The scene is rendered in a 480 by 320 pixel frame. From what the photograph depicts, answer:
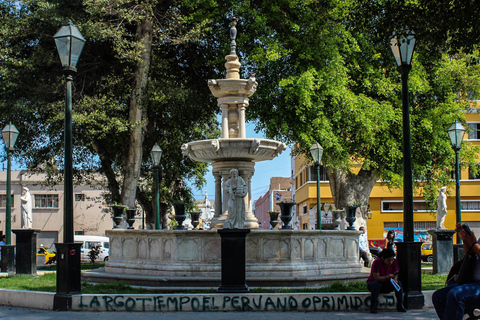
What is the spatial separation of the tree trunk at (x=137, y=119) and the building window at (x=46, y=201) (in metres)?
28.4

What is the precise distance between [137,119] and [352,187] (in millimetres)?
9547

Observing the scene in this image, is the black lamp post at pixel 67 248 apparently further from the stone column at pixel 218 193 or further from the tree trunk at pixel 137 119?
the tree trunk at pixel 137 119

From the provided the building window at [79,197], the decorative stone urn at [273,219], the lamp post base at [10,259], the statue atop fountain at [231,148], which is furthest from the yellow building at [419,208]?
the lamp post base at [10,259]

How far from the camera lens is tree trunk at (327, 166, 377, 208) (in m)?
25.4

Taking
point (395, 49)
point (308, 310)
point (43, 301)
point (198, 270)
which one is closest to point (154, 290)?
point (198, 270)

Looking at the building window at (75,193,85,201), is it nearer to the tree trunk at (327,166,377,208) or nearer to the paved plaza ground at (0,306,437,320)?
the tree trunk at (327,166,377,208)

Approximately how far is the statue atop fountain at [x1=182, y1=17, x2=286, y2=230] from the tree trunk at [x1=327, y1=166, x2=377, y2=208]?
1015 centimetres

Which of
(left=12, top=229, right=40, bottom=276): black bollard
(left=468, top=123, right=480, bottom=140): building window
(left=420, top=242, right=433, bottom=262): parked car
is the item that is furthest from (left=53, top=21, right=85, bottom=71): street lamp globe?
(left=468, top=123, right=480, bottom=140): building window

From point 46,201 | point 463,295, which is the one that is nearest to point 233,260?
point 463,295

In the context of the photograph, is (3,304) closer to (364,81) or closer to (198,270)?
(198,270)

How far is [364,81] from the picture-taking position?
23531 mm

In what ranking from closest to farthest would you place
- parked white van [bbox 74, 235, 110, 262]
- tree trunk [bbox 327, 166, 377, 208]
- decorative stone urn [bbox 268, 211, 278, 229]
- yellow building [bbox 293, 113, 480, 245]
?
decorative stone urn [bbox 268, 211, 278, 229] → tree trunk [bbox 327, 166, 377, 208] → parked white van [bbox 74, 235, 110, 262] → yellow building [bbox 293, 113, 480, 245]

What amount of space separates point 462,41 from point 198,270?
23.3 feet

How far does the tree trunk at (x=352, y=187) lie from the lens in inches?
1000
